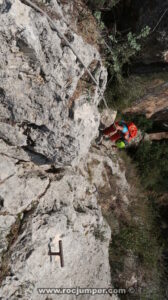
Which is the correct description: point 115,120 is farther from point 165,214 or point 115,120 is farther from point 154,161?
point 165,214

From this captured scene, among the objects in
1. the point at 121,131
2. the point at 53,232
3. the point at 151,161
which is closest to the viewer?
the point at 53,232

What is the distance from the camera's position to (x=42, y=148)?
413 centimetres

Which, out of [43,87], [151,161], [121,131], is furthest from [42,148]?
[151,161]

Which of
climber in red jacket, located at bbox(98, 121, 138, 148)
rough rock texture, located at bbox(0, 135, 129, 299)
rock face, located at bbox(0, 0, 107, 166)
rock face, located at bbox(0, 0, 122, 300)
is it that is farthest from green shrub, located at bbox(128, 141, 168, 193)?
rock face, located at bbox(0, 0, 107, 166)

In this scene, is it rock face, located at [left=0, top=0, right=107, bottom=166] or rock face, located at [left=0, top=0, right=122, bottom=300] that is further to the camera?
rock face, located at [left=0, top=0, right=122, bottom=300]

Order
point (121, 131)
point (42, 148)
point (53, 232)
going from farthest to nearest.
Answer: point (121, 131)
point (53, 232)
point (42, 148)

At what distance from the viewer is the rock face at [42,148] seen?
3.51 meters

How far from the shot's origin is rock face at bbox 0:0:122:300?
138 inches

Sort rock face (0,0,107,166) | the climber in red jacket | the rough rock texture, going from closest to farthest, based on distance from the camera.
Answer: rock face (0,0,107,166) → the rough rock texture → the climber in red jacket

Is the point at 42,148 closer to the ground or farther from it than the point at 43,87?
closer to the ground

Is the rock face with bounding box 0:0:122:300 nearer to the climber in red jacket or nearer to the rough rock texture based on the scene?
the rough rock texture

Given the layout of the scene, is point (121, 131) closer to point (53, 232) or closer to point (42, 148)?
point (42, 148)

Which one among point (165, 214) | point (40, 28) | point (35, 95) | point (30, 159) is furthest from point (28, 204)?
point (165, 214)

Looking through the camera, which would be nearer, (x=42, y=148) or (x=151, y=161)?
(x=42, y=148)
